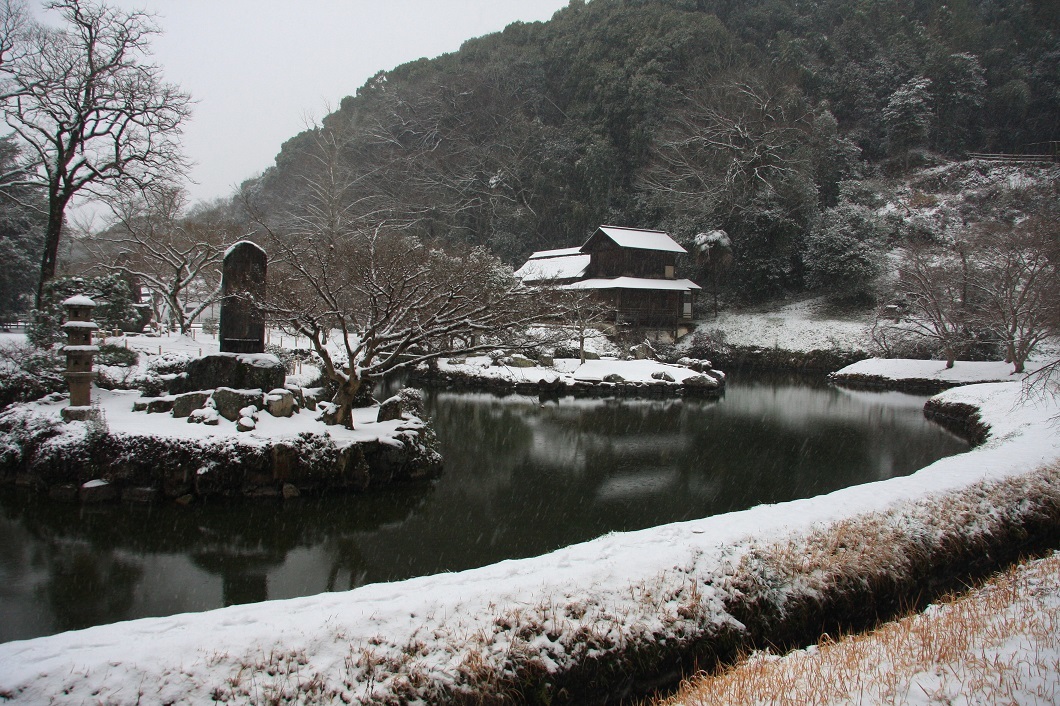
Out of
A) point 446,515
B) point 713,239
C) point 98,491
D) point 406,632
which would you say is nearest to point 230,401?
point 98,491

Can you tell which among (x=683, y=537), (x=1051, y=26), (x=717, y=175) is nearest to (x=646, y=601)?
(x=683, y=537)

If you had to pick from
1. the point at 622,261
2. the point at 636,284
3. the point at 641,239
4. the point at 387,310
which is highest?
the point at 641,239

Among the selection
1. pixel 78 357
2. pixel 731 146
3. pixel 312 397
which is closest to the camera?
pixel 78 357

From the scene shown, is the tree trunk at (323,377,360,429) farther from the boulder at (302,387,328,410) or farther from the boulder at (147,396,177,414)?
the boulder at (147,396,177,414)

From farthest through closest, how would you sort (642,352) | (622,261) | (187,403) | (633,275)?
(633,275), (622,261), (642,352), (187,403)

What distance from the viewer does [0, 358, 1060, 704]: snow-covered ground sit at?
2938mm

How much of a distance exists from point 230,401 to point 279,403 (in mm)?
711

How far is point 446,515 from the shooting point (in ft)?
27.1

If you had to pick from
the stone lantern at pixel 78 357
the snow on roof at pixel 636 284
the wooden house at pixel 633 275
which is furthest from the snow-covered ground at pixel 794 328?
the stone lantern at pixel 78 357

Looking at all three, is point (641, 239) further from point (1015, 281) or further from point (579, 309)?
point (1015, 281)

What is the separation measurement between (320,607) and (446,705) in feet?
4.09

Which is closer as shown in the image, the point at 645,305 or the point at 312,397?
the point at 312,397

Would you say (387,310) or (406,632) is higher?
(387,310)

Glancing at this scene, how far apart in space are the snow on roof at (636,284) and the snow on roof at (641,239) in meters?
1.80
